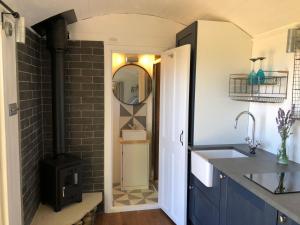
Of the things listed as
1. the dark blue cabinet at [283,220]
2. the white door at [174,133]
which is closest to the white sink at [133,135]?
the white door at [174,133]

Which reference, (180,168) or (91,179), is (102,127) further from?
(180,168)

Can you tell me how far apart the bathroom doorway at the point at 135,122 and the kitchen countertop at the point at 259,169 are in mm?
1417

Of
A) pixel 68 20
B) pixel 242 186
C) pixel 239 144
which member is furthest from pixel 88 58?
pixel 242 186

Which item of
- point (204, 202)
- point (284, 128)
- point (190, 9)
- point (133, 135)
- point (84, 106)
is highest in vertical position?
point (190, 9)

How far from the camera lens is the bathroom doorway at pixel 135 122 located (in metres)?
3.68

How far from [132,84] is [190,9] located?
161cm

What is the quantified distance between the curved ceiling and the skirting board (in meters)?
1.76

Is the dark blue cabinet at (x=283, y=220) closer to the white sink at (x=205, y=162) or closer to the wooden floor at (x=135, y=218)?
the white sink at (x=205, y=162)

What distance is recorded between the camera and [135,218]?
290 cm

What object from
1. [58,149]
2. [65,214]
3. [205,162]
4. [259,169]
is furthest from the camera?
[58,149]

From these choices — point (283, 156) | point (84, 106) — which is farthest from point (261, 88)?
point (84, 106)

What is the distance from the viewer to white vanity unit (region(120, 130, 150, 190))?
3.66 m

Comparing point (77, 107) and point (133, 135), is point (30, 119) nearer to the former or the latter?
point (77, 107)

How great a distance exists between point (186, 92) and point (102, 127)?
1.10 metres
